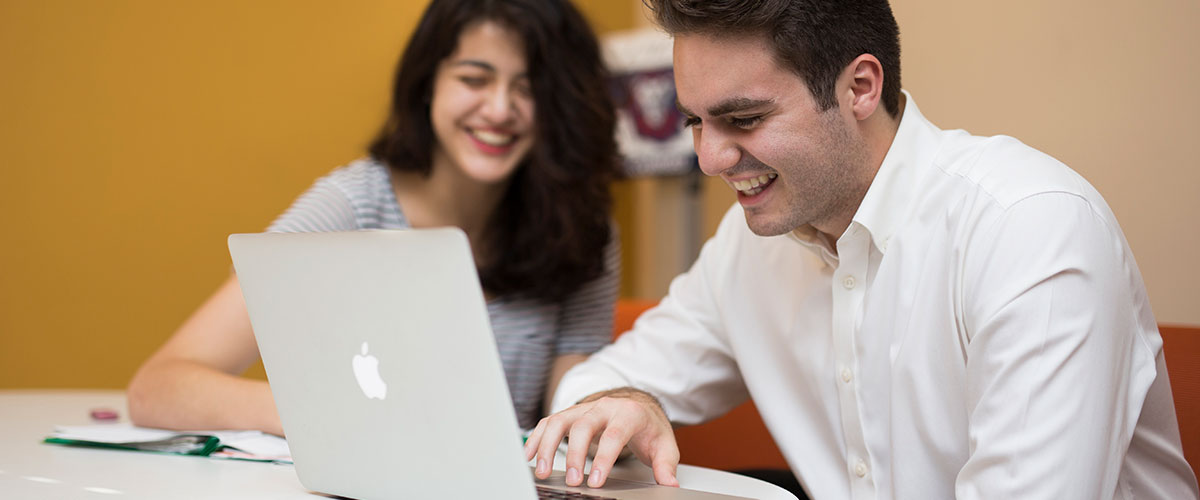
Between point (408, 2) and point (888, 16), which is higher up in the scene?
point (408, 2)

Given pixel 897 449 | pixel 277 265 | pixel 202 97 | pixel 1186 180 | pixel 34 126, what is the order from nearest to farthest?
pixel 277 265 → pixel 897 449 → pixel 1186 180 → pixel 34 126 → pixel 202 97

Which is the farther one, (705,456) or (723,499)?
(705,456)

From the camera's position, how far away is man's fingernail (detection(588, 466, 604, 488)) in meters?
1.00

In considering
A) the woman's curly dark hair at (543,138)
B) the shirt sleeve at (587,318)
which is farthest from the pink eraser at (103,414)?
the shirt sleeve at (587,318)

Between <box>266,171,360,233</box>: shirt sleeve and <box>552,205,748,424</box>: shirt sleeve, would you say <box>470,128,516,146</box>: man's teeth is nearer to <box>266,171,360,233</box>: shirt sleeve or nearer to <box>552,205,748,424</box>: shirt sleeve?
<box>266,171,360,233</box>: shirt sleeve

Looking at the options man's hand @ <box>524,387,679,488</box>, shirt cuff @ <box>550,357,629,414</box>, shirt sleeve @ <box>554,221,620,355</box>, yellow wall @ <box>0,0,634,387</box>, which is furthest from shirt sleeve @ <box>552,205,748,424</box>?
yellow wall @ <box>0,0,634,387</box>

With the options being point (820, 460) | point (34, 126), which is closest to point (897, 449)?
point (820, 460)

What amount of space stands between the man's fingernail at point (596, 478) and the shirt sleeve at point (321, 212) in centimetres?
84

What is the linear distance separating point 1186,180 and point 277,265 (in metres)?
1.12

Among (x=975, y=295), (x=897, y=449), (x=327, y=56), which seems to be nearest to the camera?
(x=975, y=295)

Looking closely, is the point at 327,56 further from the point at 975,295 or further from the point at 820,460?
the point at 975,295

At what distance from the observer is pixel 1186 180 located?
4.34ft

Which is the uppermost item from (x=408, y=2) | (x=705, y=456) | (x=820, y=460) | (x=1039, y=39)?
(x=408, y=2)

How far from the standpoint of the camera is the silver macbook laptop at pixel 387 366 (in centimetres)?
79
